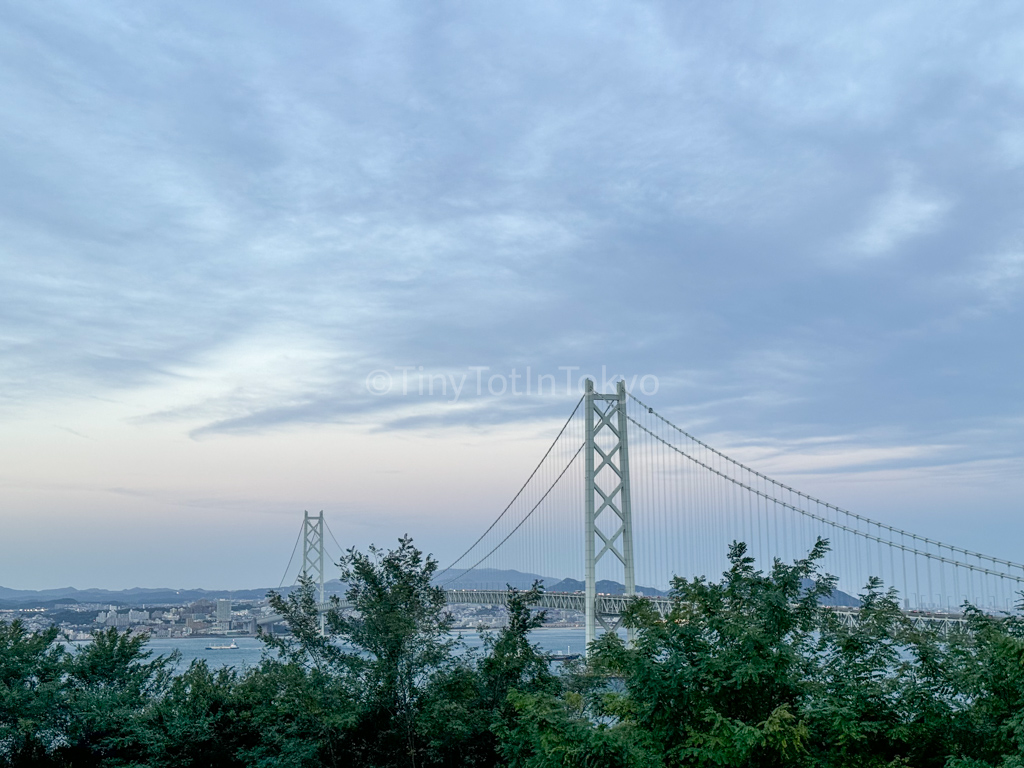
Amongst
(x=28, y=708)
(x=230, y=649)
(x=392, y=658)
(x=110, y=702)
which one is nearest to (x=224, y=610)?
(x=230, y=649)

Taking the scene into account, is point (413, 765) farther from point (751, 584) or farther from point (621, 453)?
point (621, 453)

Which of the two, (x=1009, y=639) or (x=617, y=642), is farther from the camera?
(x=617, y=642)

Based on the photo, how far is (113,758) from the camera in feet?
51.2

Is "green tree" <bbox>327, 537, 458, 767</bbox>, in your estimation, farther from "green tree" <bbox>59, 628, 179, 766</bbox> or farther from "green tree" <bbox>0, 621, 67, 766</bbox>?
"green tree" <bbox>0, 621, 67, 766</bbox>

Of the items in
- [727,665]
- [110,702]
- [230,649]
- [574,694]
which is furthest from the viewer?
[230,649]

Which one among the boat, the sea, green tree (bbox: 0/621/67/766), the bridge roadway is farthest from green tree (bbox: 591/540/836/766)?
the boat

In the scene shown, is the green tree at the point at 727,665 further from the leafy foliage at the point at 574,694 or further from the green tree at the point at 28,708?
the green tree at the point at 28,708

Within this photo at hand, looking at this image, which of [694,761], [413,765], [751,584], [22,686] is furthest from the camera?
[22,686]

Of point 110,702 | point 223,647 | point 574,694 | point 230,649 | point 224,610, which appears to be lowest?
point 230,649

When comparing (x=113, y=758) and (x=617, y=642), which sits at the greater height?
(x=617, y=642)

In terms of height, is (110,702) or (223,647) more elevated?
(110,702)

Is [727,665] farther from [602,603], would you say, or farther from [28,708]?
[602,603]

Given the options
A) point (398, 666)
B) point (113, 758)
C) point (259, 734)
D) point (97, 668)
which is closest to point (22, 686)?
point (97, 668)

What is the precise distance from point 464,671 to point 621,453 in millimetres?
15592
